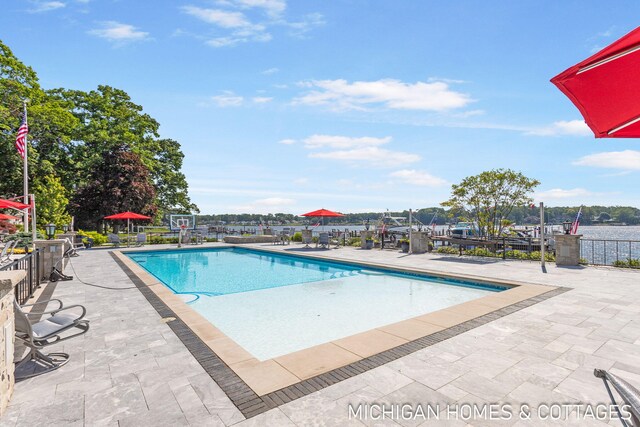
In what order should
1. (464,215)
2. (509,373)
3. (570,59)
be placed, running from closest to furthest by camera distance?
(509,373) → (570,59) → (464,215)

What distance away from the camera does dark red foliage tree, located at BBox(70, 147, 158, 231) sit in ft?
78.6

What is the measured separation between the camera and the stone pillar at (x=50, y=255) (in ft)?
27.2

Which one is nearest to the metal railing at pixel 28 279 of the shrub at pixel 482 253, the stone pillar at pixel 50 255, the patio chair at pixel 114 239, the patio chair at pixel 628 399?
the stone pillar at pixel 50 255

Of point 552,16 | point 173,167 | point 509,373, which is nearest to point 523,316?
point 509,373

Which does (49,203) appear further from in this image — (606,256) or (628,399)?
(606,256)

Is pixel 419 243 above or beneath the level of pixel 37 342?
above

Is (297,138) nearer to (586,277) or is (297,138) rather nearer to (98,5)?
(98,5)

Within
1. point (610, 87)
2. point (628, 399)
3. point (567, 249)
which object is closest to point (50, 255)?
point (628, 399)

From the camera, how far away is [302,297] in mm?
7969

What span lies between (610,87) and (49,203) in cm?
2442

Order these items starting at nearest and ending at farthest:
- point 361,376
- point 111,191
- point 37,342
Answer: point 361,376
point 37,342
point 111,191

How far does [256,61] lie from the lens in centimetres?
1169

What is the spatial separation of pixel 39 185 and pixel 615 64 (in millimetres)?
26041

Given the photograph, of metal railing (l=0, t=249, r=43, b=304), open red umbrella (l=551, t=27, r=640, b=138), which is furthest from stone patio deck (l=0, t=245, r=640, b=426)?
open red umbrella (l=551, t=27, r=640, b=138)
